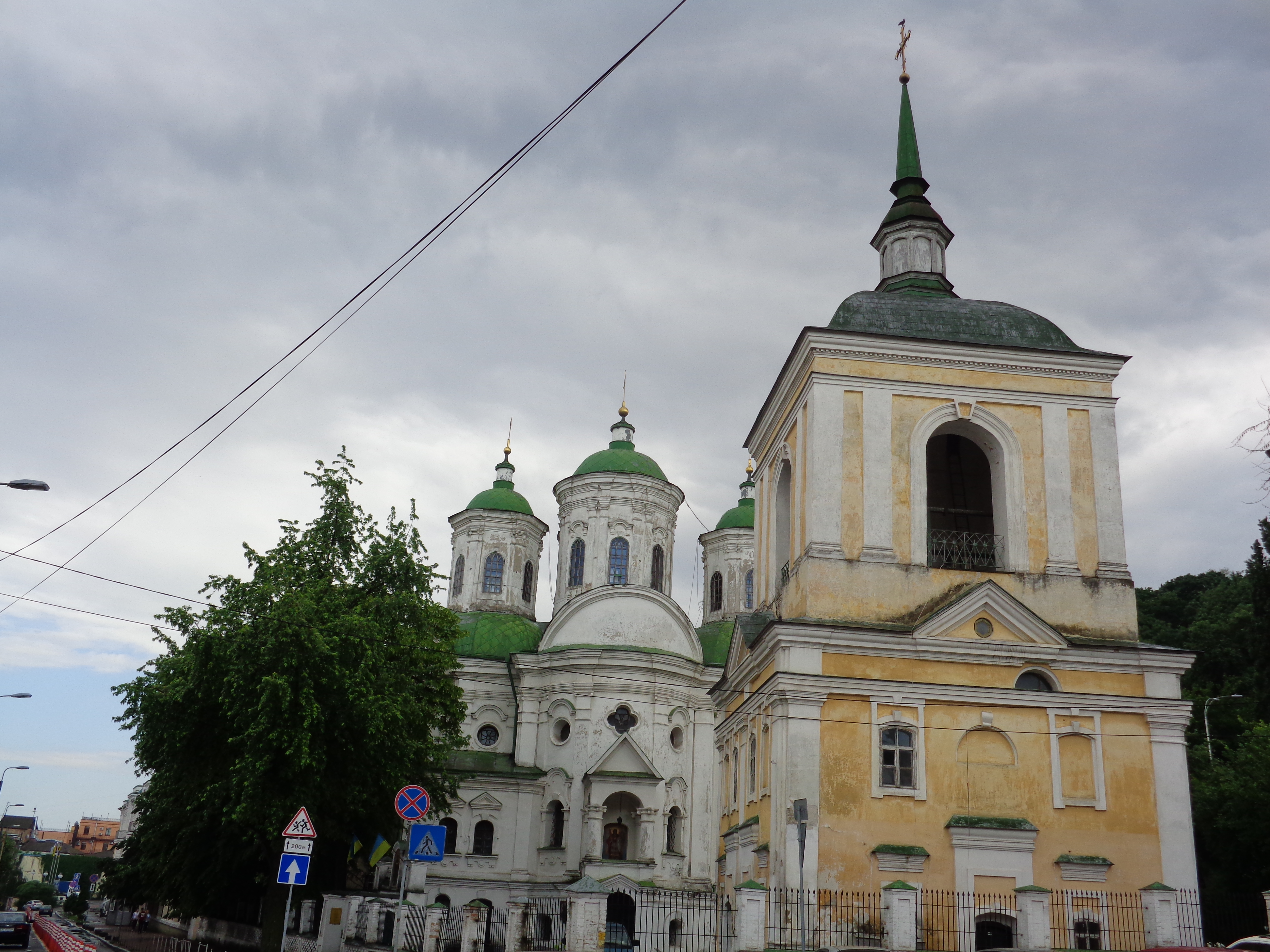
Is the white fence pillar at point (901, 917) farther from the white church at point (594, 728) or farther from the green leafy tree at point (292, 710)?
the white church at point (594, 728)

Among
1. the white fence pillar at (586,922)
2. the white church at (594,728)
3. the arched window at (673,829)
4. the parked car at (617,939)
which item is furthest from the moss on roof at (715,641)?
the white fence pillar at (586,922)

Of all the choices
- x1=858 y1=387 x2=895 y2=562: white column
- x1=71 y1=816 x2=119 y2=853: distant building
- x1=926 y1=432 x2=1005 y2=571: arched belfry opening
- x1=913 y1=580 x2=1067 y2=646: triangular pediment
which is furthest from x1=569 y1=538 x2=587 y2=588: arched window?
x1=71 y1=816 x2=119 y2=853: distant building

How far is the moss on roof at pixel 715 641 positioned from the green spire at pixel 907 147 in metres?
20.7

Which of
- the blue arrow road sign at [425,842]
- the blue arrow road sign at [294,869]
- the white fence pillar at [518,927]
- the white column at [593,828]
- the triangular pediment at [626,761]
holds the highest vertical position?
the triangular pediment at [626,761]

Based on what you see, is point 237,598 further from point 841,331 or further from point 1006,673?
point 1006,673

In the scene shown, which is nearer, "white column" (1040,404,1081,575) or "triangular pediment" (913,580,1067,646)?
"triangular pediment" (913,580,1067,646)

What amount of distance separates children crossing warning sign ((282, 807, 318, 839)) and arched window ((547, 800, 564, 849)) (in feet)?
79.8

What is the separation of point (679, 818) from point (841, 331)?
2296cm

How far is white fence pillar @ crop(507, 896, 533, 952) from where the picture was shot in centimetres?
1744

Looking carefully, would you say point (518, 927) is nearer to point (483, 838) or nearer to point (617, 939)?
point (617, 939)

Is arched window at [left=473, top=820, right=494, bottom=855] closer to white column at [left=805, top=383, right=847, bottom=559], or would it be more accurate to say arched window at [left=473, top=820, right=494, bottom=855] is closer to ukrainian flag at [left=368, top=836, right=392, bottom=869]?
ukrainian flag at [left=368, top=836, right=392, bottom=869]

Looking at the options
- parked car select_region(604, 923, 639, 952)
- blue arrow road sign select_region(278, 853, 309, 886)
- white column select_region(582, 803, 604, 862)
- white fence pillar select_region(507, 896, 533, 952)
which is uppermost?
white column select_region(582, 803, 604, 862)

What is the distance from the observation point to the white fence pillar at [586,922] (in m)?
15.8

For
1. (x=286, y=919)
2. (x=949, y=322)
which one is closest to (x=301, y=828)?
(x=286, y=919)
